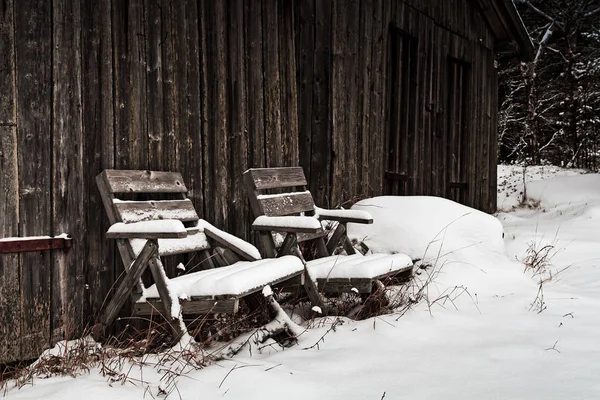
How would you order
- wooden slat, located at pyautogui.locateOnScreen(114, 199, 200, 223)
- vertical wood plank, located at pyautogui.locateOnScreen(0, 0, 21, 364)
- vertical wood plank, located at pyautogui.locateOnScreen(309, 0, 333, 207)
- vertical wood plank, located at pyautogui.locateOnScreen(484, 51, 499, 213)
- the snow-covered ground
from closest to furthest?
the snow-covered ground, vertical wood plank, located at pyautogui.locateOnScreen(0, 0, 21, 364), wooden slat, located at pyautogui.locateOnScreen(114, 199, 200, 223), vertical wood plank, located at pyautogui.locateOnScreen(309, 0, 333, 207), vertical wood plank, located at pyautogui.locateOnScreen(484, 51, 499, 213)

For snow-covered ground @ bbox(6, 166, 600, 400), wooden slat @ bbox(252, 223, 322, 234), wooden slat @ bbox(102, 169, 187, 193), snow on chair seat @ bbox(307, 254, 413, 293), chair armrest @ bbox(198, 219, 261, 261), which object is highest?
wooden slat @ bbox(102, 169, 187, 193)

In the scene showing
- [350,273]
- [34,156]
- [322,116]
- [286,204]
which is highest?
[322,116]

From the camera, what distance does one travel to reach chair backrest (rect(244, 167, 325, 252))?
4.04m

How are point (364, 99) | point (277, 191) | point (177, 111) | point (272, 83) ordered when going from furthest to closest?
1. point (364, 99)
2. point (277, 191)
3. point (272, 83)
4. point (177, 111)

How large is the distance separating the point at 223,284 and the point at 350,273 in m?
0.96

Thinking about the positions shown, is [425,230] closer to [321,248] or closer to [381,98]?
[321,248]

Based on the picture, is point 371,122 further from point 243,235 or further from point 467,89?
point 467,89

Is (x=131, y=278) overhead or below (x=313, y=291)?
overhead

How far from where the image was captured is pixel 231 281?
2777 millimetres

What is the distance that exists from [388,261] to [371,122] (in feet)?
8.85

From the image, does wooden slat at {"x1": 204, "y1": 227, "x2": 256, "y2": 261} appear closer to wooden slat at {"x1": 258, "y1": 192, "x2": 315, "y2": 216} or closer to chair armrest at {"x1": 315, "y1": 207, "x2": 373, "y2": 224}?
wooden slat at {"x1": 258, "y1": 192, "x2": 315, "y2": 216}

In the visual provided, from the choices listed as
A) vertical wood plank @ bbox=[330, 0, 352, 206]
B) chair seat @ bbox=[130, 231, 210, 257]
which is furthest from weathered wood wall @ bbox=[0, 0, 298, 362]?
vertical wood plank @ bbox=[330, 0, 352, 206]

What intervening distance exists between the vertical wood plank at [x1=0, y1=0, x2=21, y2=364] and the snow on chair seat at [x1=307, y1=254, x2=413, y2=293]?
165 centimetres

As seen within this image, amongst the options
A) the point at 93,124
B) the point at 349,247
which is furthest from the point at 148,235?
the point at 349,247
